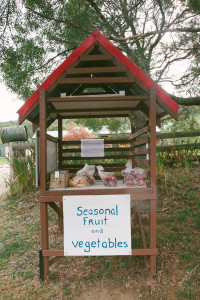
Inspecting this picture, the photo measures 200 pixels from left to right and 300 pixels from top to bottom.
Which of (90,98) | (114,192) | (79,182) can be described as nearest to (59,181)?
(79,182)

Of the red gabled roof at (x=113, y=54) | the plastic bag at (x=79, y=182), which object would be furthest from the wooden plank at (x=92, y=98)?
the plastic bag at (x=79, y=182)

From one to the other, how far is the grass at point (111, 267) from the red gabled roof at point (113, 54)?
1.88 m

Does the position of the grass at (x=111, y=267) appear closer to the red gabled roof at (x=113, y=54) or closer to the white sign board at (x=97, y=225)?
the white sign board at (x=97, y=225)

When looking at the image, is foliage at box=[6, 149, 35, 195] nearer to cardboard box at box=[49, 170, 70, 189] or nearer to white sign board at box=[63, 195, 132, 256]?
cardboard box at box=[49, 170, 70, 189]

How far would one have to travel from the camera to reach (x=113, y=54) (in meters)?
3.03

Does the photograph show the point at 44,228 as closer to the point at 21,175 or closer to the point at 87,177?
the point at 87,177

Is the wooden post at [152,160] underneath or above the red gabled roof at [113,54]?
underneath

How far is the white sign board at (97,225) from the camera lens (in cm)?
315

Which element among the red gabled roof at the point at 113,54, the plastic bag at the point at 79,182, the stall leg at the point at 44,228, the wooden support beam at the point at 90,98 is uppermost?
the red gabled roof at the point at 113,54

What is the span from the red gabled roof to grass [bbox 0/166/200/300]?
1875 mm

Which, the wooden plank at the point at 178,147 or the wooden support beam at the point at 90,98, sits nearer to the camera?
the wooden support beam at the point at 90,98

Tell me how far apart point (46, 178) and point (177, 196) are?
3177 millimetres

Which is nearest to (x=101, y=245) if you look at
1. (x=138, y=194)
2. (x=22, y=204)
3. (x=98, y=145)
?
(x=138, y=194)

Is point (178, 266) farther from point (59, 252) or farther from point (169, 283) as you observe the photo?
point (59, 252)
